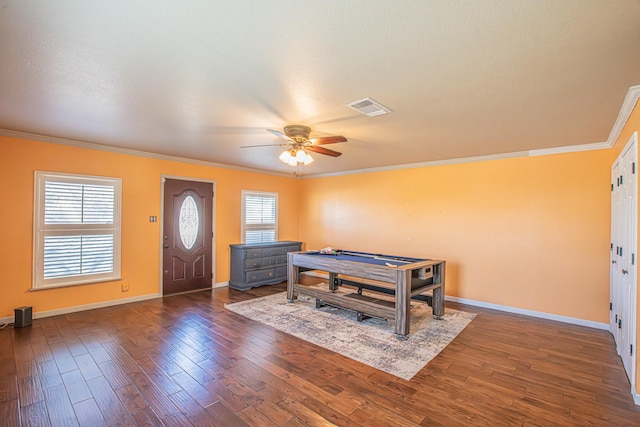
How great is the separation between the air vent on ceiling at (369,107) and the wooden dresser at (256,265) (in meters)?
4.00

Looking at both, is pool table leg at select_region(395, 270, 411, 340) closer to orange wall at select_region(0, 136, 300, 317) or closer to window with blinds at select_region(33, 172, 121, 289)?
orange wall at select_region(0, 136, 300, 317)

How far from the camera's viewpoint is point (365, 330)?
12.6 ft

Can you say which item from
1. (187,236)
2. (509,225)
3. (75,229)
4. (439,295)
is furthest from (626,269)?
(75,229)

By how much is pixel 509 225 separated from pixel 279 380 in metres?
4.20

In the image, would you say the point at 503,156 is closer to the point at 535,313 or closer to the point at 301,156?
the point at 535,313

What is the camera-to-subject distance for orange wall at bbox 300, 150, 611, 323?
412cm

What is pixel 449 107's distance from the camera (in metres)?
2.89

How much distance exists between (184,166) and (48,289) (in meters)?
2.78

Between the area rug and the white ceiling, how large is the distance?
8.37ft

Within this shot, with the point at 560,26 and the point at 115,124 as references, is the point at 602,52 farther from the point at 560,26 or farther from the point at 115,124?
the point at 115,124

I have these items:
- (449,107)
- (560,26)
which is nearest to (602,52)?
(560,26)

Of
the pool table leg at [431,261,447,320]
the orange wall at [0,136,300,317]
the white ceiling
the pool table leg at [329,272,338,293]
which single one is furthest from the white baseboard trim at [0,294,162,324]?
the pool table leg at [431,261,447,320]

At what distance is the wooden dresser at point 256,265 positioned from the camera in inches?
236

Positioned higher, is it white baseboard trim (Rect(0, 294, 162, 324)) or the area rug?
white baseboard trim (Rect(0, 294, 162, 324))
